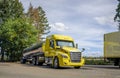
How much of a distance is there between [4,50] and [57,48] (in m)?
41.3

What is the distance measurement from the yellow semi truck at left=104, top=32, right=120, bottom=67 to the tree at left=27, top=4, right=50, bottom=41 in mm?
61501

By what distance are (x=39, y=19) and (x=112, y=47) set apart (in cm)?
6738

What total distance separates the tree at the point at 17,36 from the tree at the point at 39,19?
2852 centimetres

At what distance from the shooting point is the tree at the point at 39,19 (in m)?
97.6

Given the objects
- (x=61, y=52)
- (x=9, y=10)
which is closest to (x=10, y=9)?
(x=9, y=10)

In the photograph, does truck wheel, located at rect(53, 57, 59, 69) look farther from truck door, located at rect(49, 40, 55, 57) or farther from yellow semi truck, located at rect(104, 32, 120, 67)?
yellow semi truck, located at rect(104, 32, 120, 67)

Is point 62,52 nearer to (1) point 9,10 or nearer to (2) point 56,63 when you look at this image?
(2) point 56,63

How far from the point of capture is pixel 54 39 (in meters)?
30.8

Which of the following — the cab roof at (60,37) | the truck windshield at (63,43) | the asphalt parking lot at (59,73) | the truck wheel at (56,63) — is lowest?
the asphalt parking lot at (59,73)

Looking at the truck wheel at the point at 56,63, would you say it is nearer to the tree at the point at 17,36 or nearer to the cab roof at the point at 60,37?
the cab roof at the point at 60,37

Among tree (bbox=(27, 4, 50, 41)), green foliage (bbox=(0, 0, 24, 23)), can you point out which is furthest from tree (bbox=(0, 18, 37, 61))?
tree (bbox=(27, 4, 50, 41))

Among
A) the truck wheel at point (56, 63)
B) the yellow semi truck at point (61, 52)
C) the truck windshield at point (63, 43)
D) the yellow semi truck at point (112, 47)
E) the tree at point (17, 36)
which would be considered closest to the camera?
the yellow semi truck at point (61, 52)

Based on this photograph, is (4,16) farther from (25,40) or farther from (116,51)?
(116,51)

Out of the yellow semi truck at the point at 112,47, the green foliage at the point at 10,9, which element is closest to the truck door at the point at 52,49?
the yellow semi truck at the point at 112,47
